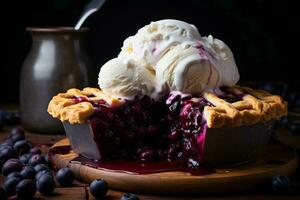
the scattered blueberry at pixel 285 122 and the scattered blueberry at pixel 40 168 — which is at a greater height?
the scattered blueberry at pixel 40 168

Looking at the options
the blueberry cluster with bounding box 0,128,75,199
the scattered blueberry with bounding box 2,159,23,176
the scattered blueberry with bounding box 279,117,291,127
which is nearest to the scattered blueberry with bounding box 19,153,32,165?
the blueberry cluster with bounding box 0,128,75,199

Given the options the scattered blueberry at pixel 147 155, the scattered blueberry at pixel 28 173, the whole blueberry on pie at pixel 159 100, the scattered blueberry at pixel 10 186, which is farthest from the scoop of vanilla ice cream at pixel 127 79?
the scattered blueberry at pixel 10 186

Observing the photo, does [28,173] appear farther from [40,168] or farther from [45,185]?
[45,185]

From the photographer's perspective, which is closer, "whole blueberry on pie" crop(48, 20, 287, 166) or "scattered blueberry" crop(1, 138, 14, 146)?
"whole blueberry on pie" crop(48, 20, 287, 166)

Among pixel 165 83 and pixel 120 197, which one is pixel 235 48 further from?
pixel 120 197

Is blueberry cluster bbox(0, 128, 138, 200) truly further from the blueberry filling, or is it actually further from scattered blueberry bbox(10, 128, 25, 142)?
the blueberry filling

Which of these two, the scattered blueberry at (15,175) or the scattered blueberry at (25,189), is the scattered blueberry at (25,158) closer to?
the scattered blueberry at (15,175)
